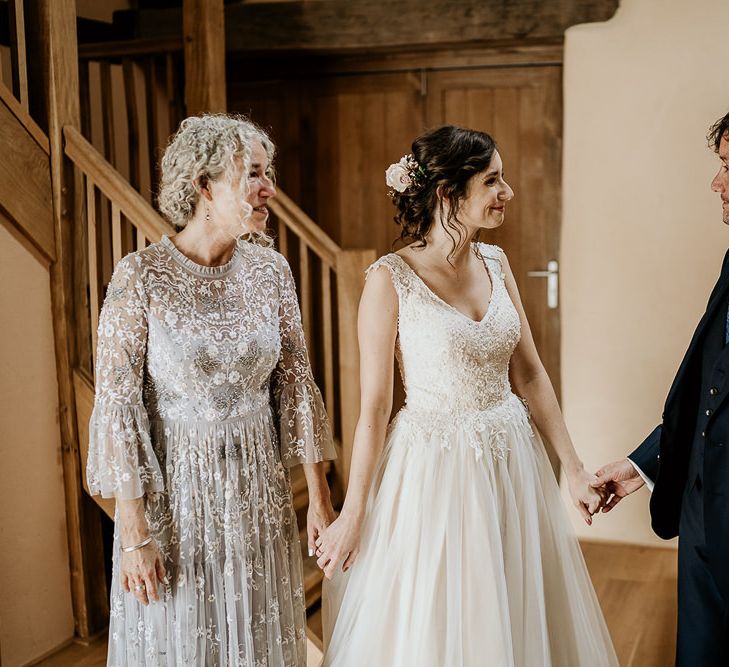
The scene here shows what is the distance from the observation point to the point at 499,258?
2420mm

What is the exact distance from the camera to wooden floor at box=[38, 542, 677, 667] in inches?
122

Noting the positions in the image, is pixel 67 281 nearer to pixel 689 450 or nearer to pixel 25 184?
pixel 25 184

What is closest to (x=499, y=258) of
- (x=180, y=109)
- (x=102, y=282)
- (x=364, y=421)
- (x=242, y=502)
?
(x=364, y=421)

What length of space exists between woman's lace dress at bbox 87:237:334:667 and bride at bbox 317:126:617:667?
0.19 m

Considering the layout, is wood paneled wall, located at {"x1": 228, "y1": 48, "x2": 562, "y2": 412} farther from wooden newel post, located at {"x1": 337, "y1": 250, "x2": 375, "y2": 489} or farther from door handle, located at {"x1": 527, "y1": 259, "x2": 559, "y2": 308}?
wooden newel post, located at {"x1": 337, "y1": 250, "x2": 375, "y2": 489}

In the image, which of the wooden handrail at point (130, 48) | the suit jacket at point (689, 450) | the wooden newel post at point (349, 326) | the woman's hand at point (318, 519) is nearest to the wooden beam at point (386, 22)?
the wooden handrail at point (130, 48)

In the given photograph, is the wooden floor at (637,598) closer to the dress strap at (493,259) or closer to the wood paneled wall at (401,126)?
the wood paneled wall at (401,126)

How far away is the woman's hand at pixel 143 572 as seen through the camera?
1.89 meters

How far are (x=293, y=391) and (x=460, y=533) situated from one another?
51cm

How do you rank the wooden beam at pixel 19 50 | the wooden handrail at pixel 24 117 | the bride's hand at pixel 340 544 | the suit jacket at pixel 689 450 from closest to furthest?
the suit jacket at pixel 689 450
the bride's hand at pixel 340 544
the wooden handrail at pixel 24 117
the wooden beam at pixel 19 50

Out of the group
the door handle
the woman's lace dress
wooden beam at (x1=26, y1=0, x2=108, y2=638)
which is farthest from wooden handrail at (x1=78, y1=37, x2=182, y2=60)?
the woman's lace dress

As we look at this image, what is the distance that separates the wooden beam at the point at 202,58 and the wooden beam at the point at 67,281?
0.61 m

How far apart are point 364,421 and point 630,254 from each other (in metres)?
2.49

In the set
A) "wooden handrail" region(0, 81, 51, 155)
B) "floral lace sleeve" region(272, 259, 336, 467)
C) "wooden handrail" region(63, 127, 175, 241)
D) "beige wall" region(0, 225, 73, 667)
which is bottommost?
"beige wall" region(0, 225, 73, 667)
